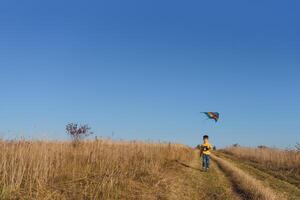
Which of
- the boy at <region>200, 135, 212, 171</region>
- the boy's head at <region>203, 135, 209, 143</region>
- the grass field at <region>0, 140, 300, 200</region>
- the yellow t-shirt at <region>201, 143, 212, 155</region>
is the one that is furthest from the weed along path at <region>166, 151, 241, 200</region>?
the boy's head at <region>203, 135, 209, 143</region>

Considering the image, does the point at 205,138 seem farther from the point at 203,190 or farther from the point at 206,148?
the point at 203,190

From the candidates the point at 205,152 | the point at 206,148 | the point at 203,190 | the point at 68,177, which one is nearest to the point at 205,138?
the point at 206,148

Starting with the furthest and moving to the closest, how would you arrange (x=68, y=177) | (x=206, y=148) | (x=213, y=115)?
(x=213, y=115) < (x=206, y=148) < (x=68, y=177)

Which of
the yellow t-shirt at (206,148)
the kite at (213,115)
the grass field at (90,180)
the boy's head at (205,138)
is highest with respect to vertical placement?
the kite at (213,115)

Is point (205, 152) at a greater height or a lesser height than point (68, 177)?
greater

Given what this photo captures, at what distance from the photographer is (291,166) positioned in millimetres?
24188

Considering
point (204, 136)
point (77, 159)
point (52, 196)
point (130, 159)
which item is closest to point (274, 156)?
point (204, 136)

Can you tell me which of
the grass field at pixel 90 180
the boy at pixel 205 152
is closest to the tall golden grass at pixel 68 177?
the grass field at pixel 90 180

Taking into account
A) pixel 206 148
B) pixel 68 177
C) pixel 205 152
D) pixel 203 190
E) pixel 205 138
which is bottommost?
pixel 203 190

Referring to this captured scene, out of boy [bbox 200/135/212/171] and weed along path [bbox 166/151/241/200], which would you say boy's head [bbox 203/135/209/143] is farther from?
weed along path [bbox 166/151/241/200]

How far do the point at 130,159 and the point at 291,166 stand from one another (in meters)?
14.7

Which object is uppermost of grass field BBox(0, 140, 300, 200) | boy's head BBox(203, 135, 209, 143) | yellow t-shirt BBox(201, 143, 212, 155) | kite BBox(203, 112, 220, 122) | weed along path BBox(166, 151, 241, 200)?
kite BBox(203, 112, 220, 122)

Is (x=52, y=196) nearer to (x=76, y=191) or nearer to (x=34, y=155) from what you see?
(x=76, y=191)

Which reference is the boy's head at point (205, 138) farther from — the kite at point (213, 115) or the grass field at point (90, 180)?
the kite at point (213, 115)
